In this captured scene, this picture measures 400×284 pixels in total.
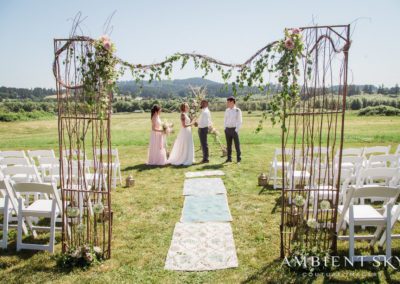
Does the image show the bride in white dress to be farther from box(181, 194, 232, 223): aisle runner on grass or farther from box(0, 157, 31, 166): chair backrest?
box(0, 157, 31, 166): chair backrest

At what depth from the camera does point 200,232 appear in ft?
20.1

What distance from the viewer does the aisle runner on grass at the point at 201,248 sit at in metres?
5.01

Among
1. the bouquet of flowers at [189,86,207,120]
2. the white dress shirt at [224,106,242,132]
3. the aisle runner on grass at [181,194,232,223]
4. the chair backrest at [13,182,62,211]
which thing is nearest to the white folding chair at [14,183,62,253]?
the chair backrest at [13,182,62,211]

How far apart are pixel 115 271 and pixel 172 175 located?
6.01 metres

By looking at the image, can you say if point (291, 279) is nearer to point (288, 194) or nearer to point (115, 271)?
point (115, 271)

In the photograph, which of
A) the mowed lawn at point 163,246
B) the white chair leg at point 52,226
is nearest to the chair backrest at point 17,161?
the mowed lawn at point 163,246

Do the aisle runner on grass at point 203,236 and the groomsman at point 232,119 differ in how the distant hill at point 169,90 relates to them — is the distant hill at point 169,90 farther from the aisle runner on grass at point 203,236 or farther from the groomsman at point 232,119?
the aisle runner on grass at point 203,236

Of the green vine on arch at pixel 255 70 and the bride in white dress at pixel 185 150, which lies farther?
the bride in white dress at pixel 185 150

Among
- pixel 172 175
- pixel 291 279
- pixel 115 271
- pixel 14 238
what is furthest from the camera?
pixel 172 175

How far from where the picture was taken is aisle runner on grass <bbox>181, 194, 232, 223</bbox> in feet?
22.4

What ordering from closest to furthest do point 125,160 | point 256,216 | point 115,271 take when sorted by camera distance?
point 115,271 < point 256,216 < point 125,160

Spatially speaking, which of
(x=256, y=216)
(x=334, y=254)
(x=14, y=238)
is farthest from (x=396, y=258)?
(x=14, y=238)

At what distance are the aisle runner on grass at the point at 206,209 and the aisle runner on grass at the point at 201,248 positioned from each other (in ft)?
1.05

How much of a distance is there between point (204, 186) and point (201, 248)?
12.6ft
